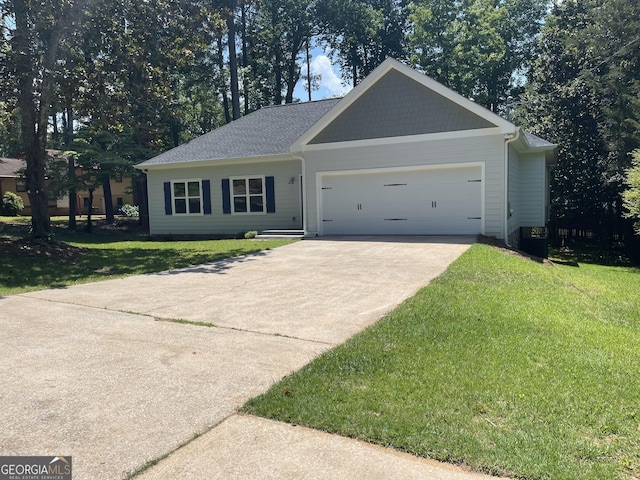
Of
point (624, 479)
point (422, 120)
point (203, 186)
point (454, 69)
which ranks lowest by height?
point (624, 479)

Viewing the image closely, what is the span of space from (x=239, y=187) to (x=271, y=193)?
148 centimetres

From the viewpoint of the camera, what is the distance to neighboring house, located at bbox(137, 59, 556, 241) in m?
13.1

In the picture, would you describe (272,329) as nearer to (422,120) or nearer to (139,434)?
(139,434)

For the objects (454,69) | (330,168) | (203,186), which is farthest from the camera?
(454,69)

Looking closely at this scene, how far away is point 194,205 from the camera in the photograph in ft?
60.8

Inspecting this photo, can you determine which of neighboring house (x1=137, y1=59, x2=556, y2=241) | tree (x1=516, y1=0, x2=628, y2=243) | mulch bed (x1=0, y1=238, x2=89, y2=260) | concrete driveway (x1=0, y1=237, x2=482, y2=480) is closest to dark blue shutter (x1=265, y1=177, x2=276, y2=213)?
neighboring house (x1=137, y1=59, x2=556, y2=241)

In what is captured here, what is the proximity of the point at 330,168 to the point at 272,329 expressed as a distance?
1024cm

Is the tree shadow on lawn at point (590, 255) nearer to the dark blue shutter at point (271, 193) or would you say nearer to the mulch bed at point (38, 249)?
the dark blue shutter at point (271, 193)

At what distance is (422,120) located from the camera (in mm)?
13547

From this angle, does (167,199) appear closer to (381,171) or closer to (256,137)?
(256,137)

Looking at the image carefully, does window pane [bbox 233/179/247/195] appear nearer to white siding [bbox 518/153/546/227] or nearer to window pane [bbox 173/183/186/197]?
window pane [bbox 173/183/186/197]

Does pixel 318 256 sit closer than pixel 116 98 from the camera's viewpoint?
Yes

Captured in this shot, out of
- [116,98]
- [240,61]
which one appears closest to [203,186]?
[116,98]

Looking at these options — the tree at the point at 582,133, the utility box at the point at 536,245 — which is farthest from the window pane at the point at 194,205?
the tree at the point at 582,133
